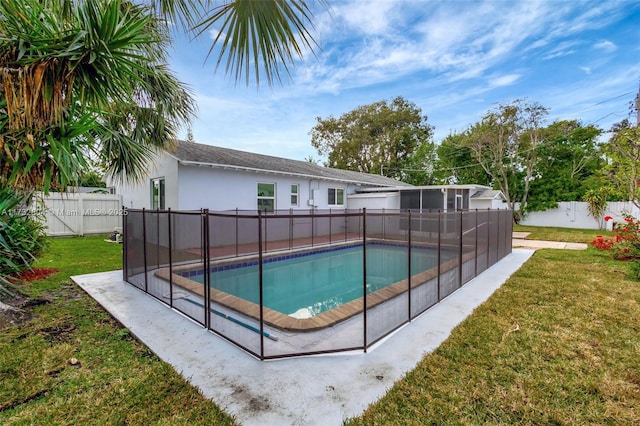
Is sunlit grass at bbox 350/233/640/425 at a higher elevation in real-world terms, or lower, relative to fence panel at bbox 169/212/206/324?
lower

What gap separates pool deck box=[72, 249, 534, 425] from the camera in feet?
7.64

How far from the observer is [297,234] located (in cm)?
1030

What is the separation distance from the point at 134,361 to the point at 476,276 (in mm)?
6266

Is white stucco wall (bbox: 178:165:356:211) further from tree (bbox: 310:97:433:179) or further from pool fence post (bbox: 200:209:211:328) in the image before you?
tree (bbox: 310:97:433:179)

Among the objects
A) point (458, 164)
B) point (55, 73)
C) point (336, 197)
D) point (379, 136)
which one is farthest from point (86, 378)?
point (379, 136)

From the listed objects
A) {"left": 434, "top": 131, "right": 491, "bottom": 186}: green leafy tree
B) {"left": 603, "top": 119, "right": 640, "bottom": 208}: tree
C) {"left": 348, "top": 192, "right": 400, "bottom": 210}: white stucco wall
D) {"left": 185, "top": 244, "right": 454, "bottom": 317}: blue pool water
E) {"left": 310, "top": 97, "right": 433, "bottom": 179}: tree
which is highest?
{"left": 310, "top": 97, "right": 433, "bottom": 179}: tree

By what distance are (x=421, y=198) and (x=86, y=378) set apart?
15486 mm

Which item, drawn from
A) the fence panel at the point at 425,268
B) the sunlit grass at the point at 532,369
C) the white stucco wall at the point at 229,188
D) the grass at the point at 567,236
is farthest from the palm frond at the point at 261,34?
the grass at the point at 567,236

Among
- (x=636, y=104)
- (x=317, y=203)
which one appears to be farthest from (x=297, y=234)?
(x=636, y=104)

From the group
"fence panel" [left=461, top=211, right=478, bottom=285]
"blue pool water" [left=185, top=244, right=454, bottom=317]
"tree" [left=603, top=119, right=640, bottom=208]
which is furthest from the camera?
"tree" [left=603, top=119, right=640, bottom=208]

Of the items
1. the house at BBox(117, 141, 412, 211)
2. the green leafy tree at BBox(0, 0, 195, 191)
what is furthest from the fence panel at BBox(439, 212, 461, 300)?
the house at BBox(117, 141, 412, 211)

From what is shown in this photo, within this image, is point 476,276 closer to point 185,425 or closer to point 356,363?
point 356,363

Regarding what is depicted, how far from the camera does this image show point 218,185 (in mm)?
10680

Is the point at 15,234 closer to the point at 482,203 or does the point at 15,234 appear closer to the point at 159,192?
the point at 159,192
